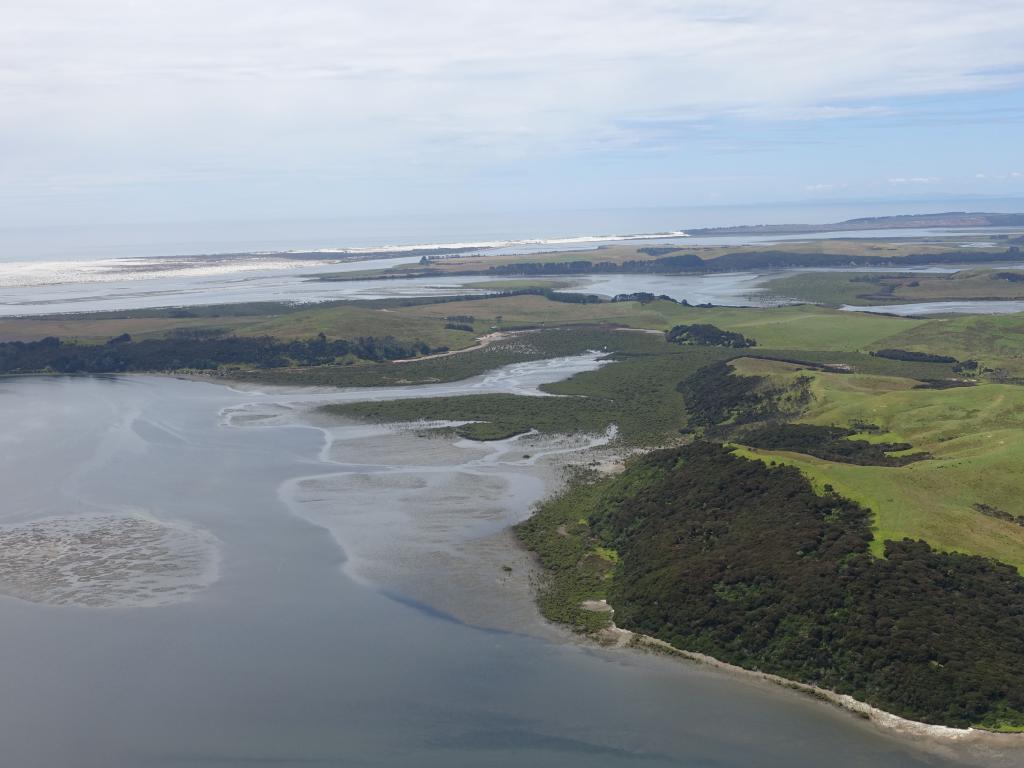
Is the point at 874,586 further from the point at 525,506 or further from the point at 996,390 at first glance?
the point at 996,390

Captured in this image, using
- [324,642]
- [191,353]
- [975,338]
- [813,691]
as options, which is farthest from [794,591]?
[191,353]

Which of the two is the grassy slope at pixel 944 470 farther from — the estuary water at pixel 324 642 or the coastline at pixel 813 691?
the estuary water at pixel 324 642

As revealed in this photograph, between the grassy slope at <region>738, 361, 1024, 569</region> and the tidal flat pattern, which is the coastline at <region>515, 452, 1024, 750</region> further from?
the tidal flat pattern

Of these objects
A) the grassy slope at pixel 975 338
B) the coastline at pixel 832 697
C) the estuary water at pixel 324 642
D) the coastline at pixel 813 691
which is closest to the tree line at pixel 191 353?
the estuary water at pixel 324 642

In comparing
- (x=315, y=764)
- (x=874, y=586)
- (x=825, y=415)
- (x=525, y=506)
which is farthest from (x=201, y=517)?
(x=825, y=415)

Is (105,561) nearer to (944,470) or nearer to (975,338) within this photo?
(944,470)
